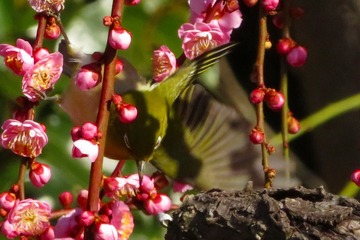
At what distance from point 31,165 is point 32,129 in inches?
2.0

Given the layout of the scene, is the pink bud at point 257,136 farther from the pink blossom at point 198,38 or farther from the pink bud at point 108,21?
the pink bud at point 108,21

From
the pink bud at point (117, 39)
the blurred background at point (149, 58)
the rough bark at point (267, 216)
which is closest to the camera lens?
the rough bark at point (267, 216)

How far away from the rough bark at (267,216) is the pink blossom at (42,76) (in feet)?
0.67

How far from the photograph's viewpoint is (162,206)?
119cm

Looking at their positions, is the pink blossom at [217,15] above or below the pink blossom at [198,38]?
above

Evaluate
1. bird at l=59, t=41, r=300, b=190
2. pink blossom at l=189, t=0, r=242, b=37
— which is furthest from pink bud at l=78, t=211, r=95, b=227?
pink blossom at l=189, t=0, r=242, b=37

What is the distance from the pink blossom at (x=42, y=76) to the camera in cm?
115

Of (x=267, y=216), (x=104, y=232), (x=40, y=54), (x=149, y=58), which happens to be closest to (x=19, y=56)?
(x=40, y=54)

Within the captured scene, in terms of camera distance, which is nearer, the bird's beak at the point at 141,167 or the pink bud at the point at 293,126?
the bird's beak at the point at 141,167

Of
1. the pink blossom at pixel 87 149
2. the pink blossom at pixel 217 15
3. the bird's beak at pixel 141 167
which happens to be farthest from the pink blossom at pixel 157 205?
the pink blossom at pixel 217 15

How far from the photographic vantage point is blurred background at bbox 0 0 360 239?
5.68 feet

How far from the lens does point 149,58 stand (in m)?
1.72

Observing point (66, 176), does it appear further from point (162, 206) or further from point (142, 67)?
point (162, 206)

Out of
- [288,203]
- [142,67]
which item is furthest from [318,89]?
[288,203]
